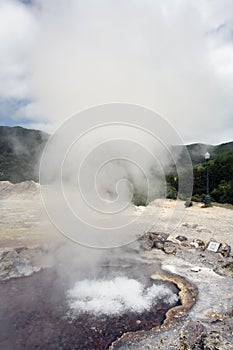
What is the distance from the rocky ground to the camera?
163 inches

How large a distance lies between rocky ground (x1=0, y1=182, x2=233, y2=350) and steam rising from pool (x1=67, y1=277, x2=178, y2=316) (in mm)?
776

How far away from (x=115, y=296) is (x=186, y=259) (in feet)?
9.29

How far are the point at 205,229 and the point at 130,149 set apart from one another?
10.5m

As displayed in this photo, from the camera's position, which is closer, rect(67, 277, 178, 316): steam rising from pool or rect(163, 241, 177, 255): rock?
rect(67, 277, 178, 316): steam rising from pool

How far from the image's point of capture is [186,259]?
25.7 feet

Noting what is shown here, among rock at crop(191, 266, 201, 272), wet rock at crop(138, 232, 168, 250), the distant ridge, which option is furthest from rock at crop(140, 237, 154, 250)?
the distant ridge

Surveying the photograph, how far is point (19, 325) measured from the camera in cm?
477

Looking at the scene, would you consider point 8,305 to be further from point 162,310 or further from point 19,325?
point 162,310

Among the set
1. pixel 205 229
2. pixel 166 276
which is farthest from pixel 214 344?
pixel 205 229

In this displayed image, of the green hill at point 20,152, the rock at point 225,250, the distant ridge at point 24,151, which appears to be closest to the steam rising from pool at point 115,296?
the rock at point 225,250

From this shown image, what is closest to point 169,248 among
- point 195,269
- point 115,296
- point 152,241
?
point 152,241

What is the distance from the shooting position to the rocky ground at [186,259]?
4.15 m

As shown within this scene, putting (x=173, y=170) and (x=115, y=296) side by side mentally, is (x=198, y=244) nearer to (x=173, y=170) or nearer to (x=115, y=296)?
(x=115, y=296)

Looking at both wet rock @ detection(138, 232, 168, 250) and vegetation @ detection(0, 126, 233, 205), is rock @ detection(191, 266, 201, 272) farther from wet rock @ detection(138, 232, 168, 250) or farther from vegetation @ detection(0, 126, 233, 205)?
vegetation @ detection(0, 126, 233, 205)
